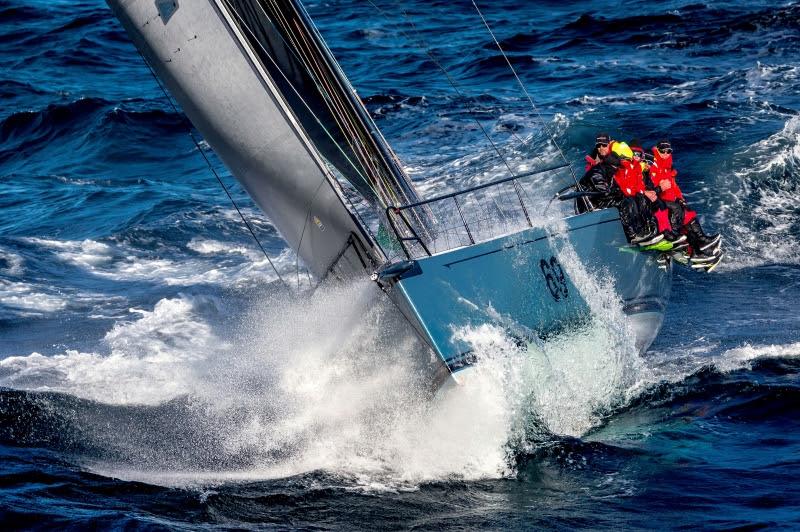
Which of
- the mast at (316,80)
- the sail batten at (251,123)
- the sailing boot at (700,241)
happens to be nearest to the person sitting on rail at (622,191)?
the sailing boot at (700,241)

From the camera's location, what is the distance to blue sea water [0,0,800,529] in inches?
308

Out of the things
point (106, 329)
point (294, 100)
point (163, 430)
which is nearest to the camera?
point (163, 430)

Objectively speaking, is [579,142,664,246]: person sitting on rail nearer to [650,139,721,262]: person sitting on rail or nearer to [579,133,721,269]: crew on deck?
[579,133,721,269]: crew on deck

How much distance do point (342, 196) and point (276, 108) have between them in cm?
96

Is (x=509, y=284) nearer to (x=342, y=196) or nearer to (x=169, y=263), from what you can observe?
(x=342, y=196)

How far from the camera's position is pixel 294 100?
1054cm

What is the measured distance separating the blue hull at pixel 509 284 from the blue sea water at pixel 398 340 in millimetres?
248

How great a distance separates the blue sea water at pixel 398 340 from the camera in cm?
782

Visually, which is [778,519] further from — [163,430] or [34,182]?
[34,182]

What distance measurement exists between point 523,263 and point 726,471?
2.34 m

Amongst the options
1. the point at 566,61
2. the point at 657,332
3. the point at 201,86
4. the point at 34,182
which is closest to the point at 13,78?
the point at 34,182

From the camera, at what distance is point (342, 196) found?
30.3 ft

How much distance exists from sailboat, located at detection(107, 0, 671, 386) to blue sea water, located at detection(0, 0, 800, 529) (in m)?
0.35

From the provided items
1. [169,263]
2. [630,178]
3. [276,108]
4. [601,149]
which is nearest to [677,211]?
[630,178]
